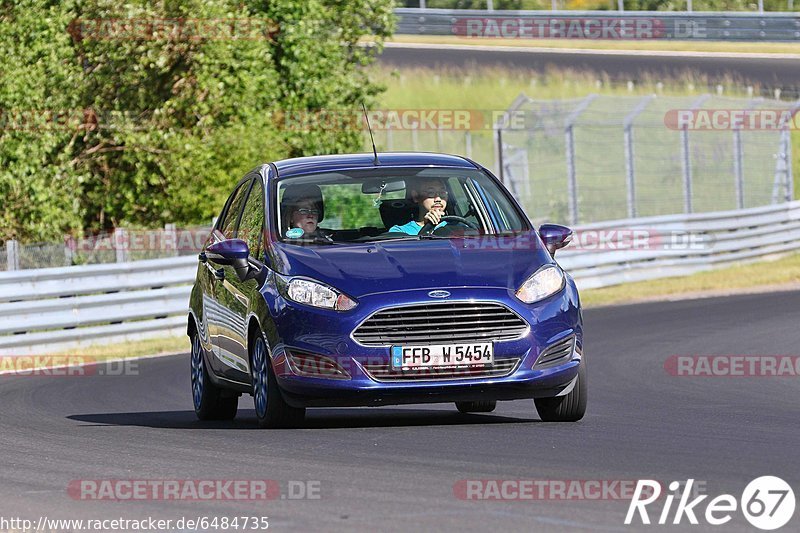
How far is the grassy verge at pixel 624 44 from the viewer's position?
55.5 m

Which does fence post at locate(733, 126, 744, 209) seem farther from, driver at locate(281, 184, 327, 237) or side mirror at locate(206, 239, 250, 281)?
side mirror at locate(206, 239, 250, 281)

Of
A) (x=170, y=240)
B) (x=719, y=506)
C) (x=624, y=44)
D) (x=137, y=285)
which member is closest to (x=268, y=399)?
(x=719, y=506)

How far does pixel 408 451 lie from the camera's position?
880 cm

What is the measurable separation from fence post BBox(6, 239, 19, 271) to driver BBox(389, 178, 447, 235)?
1059 centimetres

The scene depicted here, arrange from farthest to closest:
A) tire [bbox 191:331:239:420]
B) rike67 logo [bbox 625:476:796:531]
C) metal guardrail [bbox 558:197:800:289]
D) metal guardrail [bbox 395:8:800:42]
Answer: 1. metal guardrail [bbox 395:8:800:42]
2. metal guardrail [bbox 558:197:800:289]
3. tire [bbox 191:331:239:420]
4. rike67 logo [bbox 625:476:796:531]

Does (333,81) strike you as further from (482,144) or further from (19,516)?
(19,516)

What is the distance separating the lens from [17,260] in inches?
806

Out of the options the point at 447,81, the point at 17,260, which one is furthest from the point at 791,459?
the point at 447,81

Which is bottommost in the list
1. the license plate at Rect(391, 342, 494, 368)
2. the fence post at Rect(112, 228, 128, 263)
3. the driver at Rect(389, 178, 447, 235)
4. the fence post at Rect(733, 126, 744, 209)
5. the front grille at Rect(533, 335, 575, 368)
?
the fence post at Rect(733, 126, 744, 209)

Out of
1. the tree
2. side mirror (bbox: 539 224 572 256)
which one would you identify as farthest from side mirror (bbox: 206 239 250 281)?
the tree

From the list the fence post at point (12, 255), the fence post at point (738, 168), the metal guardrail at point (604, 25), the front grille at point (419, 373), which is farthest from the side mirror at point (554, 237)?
the metal guardrail at point (604, 25)

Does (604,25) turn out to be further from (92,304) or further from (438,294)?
(438,294)

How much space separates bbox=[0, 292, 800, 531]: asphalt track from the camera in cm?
699

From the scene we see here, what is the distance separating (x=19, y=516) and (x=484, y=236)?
401cm
